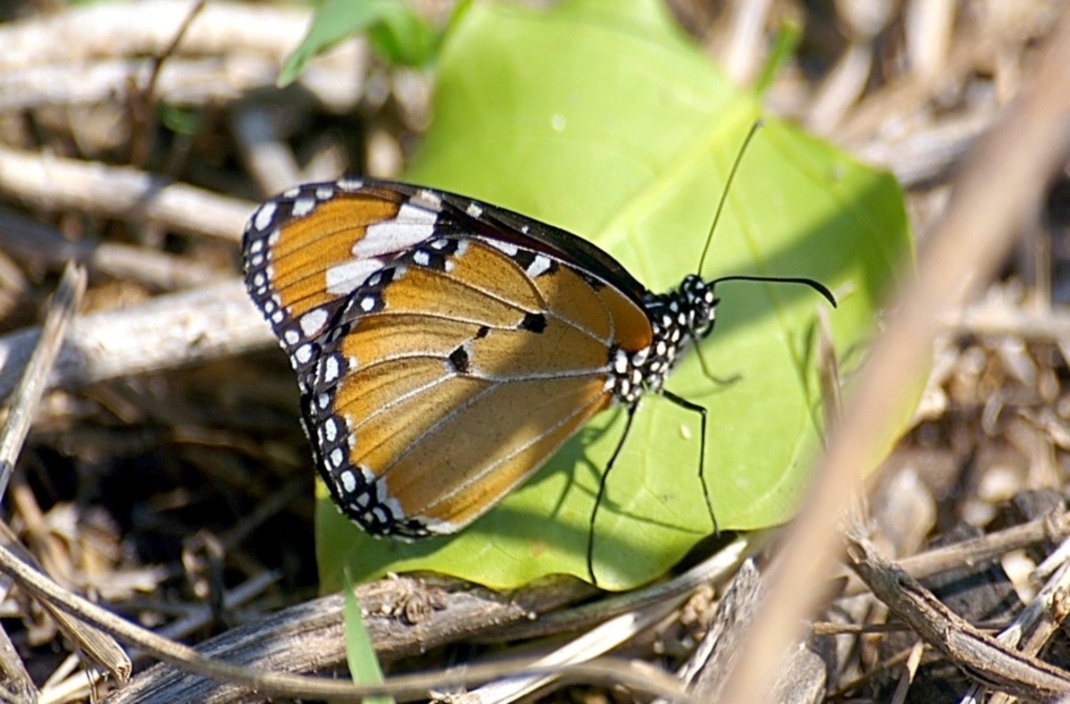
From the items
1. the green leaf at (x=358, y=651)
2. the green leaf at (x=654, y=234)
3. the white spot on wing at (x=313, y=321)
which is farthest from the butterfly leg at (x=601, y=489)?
the white spot on wing at (x=313, y=321)

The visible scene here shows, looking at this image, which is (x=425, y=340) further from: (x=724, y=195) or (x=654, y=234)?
(x=724, y=195)

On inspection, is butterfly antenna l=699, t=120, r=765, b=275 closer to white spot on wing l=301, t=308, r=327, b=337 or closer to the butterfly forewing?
the butterfly forewing

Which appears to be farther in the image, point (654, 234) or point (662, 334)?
point (654, 234)

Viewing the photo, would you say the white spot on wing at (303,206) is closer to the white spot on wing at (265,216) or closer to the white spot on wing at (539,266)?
the white spot on wing at (265,216)

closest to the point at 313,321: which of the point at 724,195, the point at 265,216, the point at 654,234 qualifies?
the point at 265,216

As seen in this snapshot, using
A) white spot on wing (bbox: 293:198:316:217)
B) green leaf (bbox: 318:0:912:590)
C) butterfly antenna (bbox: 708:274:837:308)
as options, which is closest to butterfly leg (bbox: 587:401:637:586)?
green leaf (bbox: 318:0:912:590)

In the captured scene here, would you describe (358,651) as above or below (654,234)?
below

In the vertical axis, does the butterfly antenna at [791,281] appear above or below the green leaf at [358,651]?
above

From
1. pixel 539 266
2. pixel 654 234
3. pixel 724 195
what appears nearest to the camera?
pixel 539 266
